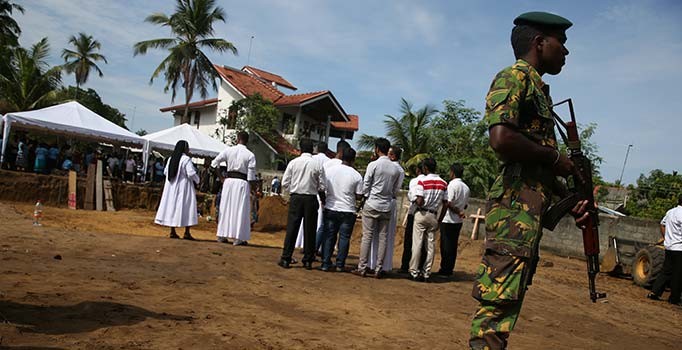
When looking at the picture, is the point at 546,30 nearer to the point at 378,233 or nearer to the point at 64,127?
the point at 378,233

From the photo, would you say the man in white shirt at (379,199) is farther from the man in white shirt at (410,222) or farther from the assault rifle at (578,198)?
the assault rifle at (578,198)

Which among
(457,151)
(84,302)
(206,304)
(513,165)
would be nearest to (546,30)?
(513,165)

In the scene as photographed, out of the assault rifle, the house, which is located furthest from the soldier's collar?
the house

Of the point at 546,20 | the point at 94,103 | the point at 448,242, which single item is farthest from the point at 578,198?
the point at 94,103

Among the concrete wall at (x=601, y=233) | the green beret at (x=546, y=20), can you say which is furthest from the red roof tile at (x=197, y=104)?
the green beret at (x=546, y=20)

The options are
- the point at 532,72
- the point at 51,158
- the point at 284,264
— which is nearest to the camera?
the point at 532,72

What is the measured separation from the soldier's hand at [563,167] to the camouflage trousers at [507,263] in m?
0.12

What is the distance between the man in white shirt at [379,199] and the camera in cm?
723

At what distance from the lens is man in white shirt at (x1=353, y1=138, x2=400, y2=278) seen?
723 centimetres

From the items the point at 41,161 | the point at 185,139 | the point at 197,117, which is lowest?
the point at 41,161

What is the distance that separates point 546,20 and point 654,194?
25.9 metres

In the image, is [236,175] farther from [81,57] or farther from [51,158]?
[81,57]

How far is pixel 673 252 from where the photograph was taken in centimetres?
856

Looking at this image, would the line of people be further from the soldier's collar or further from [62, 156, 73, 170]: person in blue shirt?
[62, 156, 73, 170]: person in blue shirt
